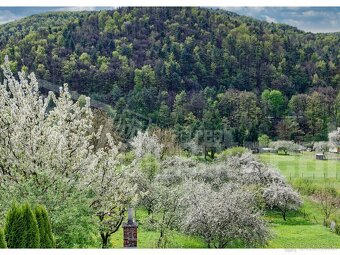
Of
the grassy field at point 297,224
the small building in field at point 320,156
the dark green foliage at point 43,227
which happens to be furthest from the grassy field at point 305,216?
the dark green foliage at point 43,227

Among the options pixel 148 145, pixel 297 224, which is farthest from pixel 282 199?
pixel 148 145

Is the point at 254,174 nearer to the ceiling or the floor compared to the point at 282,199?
nearer to the ceiling

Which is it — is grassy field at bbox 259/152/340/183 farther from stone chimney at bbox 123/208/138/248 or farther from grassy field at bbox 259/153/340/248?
stone chimney at bbox 123/208/138/248

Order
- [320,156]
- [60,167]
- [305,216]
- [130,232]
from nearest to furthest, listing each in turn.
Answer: [60,167]
[130,232]
[305,216]
[320,156]

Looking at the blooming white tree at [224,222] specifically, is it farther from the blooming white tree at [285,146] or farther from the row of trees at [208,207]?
the blooming white tree at [285,146]

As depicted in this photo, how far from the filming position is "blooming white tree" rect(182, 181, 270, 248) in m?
7.43

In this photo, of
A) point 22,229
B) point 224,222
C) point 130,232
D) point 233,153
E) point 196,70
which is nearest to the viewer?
point 22,229

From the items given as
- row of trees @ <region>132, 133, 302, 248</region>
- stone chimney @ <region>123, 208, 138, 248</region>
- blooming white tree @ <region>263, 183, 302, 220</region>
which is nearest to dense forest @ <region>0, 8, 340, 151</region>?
blooming white tree @ <region>263, 183, 302, 220</region>

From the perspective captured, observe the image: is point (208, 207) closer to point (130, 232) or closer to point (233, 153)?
point (130, 232)

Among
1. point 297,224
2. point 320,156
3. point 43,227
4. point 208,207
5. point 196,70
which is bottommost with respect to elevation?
point 297,224

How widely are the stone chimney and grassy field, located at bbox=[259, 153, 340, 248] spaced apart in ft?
9.03

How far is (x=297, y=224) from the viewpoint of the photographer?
1034cm

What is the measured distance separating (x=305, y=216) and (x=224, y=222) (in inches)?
166
